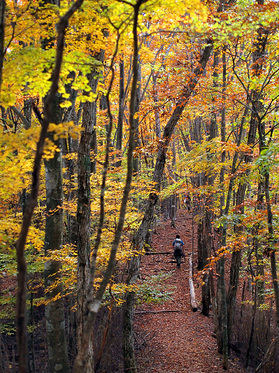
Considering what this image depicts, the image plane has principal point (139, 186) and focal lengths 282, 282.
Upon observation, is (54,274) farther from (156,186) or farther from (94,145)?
(94,145)

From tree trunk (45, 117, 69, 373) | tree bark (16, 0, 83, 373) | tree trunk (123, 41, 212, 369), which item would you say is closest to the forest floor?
tree trunk (123, 41, 212, 369)

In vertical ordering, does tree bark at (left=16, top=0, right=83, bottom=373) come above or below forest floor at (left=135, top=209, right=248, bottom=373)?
above

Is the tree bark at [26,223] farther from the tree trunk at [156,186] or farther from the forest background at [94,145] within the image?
the tree trunk at [156,186]

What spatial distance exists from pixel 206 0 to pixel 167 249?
13094 mm

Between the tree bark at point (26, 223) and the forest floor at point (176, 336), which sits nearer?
the tree bark at point (26, 223)

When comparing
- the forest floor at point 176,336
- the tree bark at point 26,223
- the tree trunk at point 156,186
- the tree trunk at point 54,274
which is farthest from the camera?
the forest floor at point 176,336

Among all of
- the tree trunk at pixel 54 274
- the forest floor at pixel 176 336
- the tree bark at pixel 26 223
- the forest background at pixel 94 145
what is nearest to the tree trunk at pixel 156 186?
the forest background at pixel 94 145

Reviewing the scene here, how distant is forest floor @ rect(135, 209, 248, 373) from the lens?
25.1 feet

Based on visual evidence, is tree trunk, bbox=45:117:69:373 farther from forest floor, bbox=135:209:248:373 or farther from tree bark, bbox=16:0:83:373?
tree bark, bbox=16:0:83:373

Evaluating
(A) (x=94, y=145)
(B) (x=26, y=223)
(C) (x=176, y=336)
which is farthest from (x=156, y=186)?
(C) (x=176, y=336)

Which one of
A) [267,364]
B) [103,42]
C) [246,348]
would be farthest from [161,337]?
[103,42]

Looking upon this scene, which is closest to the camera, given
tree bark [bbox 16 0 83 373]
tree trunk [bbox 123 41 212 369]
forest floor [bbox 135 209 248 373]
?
tree bark [bbox 16 0 83 373]

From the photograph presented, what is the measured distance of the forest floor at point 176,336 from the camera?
7648 millimetres

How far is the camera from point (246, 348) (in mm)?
8102
